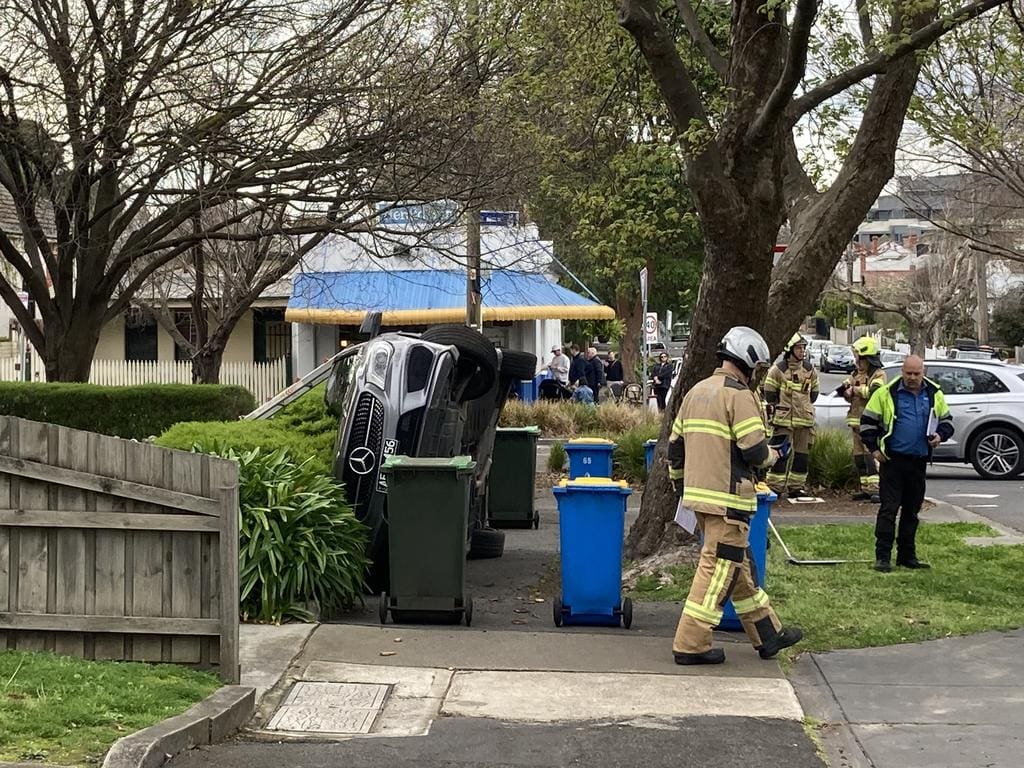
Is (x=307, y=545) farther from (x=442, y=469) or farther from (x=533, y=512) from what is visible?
(x=533, y=512)

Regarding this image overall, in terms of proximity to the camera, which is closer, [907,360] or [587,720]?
[587,720]

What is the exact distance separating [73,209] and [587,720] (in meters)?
11.3

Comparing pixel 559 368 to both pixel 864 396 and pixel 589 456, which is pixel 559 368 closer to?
pixel 864 396

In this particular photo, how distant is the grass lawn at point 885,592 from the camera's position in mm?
8062

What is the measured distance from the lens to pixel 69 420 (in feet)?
56.5

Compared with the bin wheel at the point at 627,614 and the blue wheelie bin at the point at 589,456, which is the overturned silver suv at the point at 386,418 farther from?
the blue wheelie bin at the point at 589,456

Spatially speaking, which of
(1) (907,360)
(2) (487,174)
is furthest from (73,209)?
(1) (907,360)

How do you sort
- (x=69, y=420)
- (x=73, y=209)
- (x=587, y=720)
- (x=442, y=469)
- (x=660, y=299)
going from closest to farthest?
(x=587, y=720), (x=442, y=469), (x=73, y=209), (x=69, y=420), (x=660, y=299)

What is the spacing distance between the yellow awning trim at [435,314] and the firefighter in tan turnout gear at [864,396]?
47.4ft

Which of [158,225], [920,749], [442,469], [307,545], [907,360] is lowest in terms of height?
[920,749]

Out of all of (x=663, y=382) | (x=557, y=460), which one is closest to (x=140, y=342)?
(x=663, y=382)

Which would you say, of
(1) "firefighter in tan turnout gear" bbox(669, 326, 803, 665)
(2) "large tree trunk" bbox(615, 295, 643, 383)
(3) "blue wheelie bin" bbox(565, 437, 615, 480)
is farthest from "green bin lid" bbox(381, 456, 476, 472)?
(2) "large tree trunk" bbox(615, 295, 643, 383)

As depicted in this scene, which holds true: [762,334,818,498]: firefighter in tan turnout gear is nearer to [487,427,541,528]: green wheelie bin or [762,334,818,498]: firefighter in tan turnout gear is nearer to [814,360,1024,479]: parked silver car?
[487,427,541,528]: green wheelie bin

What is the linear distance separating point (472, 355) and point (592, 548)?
7.56 feet
